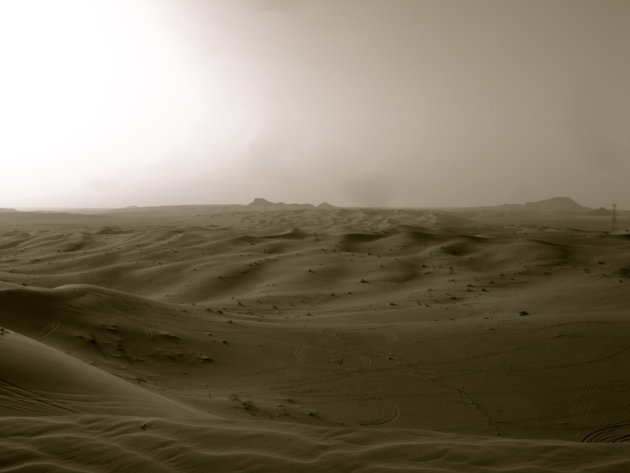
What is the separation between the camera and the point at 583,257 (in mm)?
15219

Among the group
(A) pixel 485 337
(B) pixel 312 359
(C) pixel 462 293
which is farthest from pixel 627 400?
(C) pixel 462 293

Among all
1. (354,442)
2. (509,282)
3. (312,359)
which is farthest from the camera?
(509,282)

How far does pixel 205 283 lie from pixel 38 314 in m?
6.37

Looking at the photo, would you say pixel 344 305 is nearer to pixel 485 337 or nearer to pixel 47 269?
pixel 485 337

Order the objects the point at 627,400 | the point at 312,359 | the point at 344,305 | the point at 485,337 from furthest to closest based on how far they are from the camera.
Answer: the point at 344,305, the point at 485,337, the point at 312,359, the point at 627,400

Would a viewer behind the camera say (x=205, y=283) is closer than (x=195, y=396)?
No

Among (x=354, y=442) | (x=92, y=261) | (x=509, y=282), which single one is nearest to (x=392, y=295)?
(x=509, y=282)

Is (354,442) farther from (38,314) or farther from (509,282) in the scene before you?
(509,282)

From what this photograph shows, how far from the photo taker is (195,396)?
18.6ft

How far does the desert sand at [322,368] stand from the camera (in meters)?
3.07

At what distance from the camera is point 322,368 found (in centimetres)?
674

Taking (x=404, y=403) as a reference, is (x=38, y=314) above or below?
above

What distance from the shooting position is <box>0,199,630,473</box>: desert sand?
121 inches

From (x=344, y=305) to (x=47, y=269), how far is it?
9.97 meters
